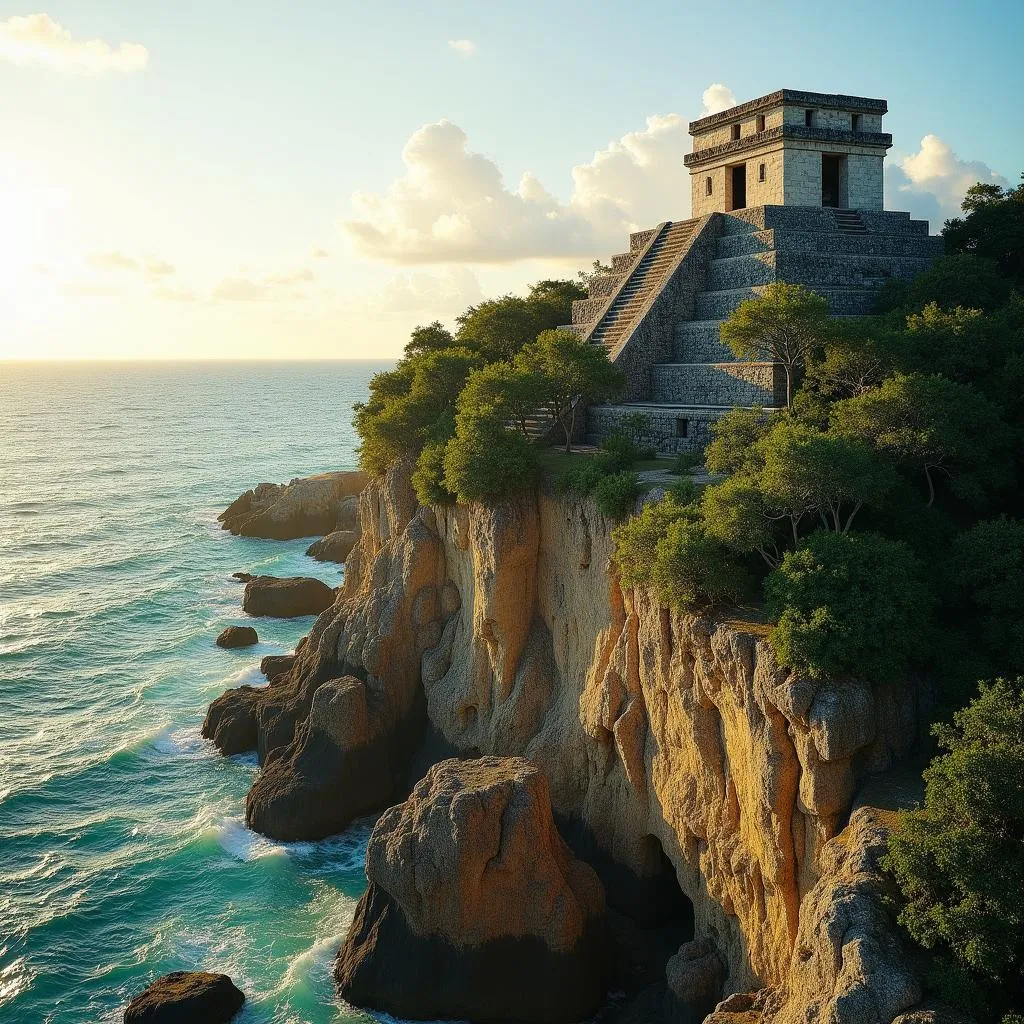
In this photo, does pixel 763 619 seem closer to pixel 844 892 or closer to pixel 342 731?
pixel 844 892

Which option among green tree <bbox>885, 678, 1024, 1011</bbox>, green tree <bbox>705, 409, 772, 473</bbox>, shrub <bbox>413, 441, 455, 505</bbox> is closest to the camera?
green tree <bbox>885, 678, 1024, 1011</bbox>

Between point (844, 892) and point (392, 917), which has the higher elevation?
point (844, 892)

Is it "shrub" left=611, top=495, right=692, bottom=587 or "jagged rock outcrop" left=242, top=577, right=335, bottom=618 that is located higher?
"shrub" left=611, top=495, right=692, bottom=587

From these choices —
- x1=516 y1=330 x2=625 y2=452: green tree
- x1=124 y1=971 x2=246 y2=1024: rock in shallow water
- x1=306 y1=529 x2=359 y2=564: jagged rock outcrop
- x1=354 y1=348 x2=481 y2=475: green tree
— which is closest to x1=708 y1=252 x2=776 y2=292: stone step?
x1=516 y1=330 x2=625 y2=452: green tree

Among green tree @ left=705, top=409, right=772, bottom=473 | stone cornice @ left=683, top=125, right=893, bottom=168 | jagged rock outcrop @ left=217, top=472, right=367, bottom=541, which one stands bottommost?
jagged rock outcrop @ left=217, top=472, right=367, bottom=541

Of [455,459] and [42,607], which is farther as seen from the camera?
[42,607]

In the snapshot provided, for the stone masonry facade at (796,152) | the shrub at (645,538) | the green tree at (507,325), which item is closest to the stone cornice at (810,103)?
the stone masonry facade at (796,152)

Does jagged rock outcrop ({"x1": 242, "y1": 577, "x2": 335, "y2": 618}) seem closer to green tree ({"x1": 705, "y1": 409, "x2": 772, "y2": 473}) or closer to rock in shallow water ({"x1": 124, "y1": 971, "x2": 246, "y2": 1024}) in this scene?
rock in shallow water ({"x1": 124, "y1": 971, "x2": 246, "y2": 1024})

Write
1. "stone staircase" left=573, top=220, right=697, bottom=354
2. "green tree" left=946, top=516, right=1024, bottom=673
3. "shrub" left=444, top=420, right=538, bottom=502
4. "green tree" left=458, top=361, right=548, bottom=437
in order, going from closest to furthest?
1. "green tree" left=946, top=516, right=1024, bottom=673
2. "shrub" left=444, top=420, right=538, bottom=502
3. "green tree" left=458, top=361, right=548, bottom=437
4. "stone staircase" left=573, top=220, right=697, bottom=354

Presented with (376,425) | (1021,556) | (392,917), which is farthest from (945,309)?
(392,917)
